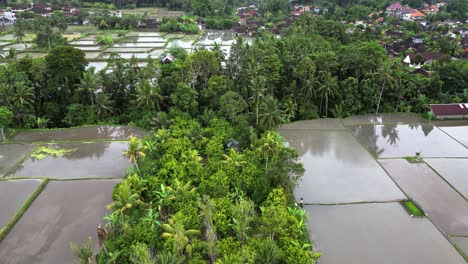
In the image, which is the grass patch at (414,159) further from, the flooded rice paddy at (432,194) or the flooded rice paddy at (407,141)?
the flooded rice paddy at (407,141)

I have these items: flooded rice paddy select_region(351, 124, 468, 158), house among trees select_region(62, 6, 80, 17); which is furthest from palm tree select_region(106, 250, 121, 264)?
house among trees select_region(62, 6, 80, 17)

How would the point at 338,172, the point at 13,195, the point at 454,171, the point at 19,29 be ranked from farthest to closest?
1. the point at 19,29
2. the point at 454,171
3. the point at 338,172
4. the point at 13,195

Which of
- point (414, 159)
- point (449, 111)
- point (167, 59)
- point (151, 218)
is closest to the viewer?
point (151, 218)

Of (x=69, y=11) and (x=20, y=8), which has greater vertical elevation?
(x=20, y=8)

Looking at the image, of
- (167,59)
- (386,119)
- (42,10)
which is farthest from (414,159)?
(42,10)

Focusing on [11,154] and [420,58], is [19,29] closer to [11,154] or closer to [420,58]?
[11,154]

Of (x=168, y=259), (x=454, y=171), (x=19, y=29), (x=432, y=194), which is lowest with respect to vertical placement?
(x=432, y=194)

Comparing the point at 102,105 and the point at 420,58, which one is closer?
the point at 102,105

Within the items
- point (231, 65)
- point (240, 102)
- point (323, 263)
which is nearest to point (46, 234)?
point (323, 263)
